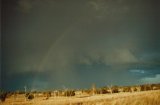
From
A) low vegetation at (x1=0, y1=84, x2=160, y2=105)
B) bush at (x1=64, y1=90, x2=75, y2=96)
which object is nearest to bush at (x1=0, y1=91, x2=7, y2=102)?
low vegetation at (x1=0, y1=84, x2=160, y2=105)

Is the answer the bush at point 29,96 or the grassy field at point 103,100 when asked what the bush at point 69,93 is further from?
the bush at point 29,96

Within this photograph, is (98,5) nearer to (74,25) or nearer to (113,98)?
(74,25)

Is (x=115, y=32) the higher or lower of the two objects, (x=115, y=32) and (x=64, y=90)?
the higher

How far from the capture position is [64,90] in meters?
5.93

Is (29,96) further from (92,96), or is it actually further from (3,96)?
(92,96)

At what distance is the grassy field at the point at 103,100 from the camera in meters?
5.93

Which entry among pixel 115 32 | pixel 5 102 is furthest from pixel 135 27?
pixel 5 102

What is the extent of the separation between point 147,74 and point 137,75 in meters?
0.17

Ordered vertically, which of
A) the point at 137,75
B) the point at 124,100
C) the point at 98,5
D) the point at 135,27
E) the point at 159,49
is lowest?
the point at 124,100

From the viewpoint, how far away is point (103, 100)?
6.00 m

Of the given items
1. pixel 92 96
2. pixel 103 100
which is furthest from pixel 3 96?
pixel 103 100

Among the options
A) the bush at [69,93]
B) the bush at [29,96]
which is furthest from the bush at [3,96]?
the bush at [69,93]

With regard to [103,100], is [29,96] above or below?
above

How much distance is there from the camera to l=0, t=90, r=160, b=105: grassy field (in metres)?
5.93
